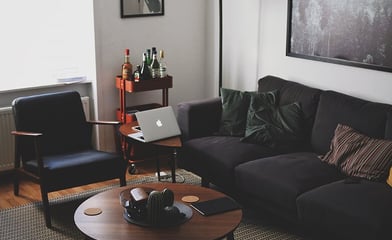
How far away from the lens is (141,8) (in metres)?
4.95

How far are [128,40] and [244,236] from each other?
2.11 metres

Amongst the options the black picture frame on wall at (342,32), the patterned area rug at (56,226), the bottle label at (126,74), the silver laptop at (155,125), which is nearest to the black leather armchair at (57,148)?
the patterned area rug at (56,226)

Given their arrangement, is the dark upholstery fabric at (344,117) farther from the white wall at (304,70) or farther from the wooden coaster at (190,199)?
the wooden coaster at (190,199)

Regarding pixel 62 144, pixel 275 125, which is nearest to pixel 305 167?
pixel 275 125

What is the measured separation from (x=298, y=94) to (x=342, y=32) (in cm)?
54

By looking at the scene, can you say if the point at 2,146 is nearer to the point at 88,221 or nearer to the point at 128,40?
the point at 128,40

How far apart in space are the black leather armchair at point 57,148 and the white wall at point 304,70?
4.76 feet

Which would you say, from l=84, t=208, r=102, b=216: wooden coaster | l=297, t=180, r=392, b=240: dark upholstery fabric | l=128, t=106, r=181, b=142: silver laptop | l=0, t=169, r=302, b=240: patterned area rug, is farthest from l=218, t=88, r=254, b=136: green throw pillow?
l=84, t=208, r=102, b=216: wooden coaster

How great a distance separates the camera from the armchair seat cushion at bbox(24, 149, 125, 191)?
3.80 meters

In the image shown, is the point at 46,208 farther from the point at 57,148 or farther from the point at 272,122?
the point at 272,122

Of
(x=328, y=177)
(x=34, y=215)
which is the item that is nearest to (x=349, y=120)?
(x=328, y=177)

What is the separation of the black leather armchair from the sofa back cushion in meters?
1.24

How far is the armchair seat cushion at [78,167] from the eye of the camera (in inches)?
150

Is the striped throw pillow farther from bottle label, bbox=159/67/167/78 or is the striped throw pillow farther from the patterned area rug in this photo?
bottle label, bbox=159/67/167/78
